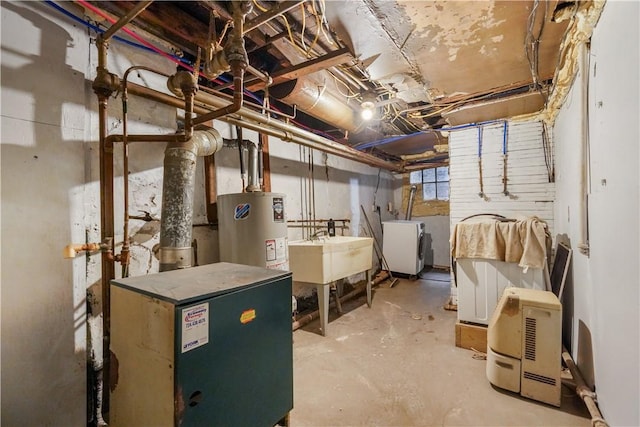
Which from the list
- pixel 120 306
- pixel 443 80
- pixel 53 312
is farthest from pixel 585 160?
pixel 53 312

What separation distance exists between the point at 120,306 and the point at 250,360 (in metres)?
0.63

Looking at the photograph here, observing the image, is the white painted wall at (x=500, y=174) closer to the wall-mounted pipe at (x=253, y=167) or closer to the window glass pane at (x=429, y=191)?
the wall-mounted pipe at (x=253, y=167)

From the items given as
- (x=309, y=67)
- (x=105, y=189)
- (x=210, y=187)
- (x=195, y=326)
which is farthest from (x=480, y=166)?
(x=105, y=189)

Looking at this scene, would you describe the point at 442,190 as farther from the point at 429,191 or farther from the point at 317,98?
the point at 317,98

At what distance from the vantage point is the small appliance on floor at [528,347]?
1.79m

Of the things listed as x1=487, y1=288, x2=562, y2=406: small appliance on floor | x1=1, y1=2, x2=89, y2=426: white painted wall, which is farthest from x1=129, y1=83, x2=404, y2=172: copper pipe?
x1=487, y1=288, x2=562, y2=406: small appliance on floor

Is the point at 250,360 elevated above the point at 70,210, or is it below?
below

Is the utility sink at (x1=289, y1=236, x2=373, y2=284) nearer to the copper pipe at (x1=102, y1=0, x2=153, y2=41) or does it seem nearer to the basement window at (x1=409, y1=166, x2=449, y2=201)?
the copper pipe at (x1=102, y1=0, x2=153, y2=41)

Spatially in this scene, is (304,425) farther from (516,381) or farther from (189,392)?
(516,381)

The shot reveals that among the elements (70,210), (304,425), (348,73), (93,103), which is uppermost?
(348,73)

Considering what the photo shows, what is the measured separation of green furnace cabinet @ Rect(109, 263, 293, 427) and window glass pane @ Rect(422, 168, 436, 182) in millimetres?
5671

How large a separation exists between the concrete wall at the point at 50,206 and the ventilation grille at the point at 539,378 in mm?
2722

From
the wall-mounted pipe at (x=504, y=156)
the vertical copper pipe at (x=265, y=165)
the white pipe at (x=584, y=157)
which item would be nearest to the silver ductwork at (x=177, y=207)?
the vertical copper pipe at (x=265, y=165)

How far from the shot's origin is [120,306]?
1241 mm
